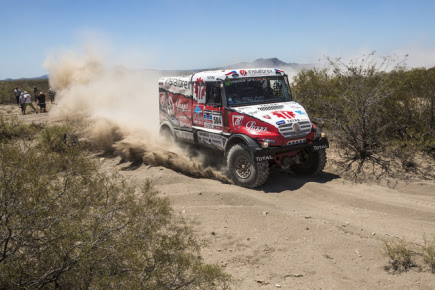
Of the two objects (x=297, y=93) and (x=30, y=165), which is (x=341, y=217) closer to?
(x=30, y=165)

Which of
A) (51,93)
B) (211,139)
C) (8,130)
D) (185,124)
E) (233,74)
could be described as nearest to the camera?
(8,130)

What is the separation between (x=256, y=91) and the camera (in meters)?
8.11

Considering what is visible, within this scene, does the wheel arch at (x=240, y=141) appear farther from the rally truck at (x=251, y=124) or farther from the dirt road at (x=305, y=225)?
the dirt road at (x=305, y=225)

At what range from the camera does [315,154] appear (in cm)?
806

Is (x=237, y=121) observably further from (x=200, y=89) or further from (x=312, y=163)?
(x=312, y=163)

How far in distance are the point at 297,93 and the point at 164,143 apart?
16.5 feet

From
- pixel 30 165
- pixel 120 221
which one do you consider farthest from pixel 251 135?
pixel 30 165

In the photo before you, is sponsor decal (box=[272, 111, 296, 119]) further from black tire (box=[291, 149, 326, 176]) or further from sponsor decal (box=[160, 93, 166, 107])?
sponsor decal (box=[160, 93, 166, 107])

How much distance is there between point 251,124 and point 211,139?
4.62ft

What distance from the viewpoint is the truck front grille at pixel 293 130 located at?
23.7 feet

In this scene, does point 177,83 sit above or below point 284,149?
above

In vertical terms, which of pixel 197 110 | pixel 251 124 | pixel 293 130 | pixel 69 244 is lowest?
pixel 69 244

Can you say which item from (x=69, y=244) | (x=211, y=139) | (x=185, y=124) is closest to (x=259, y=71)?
(x=211, y=139)

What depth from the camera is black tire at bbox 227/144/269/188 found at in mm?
7250
